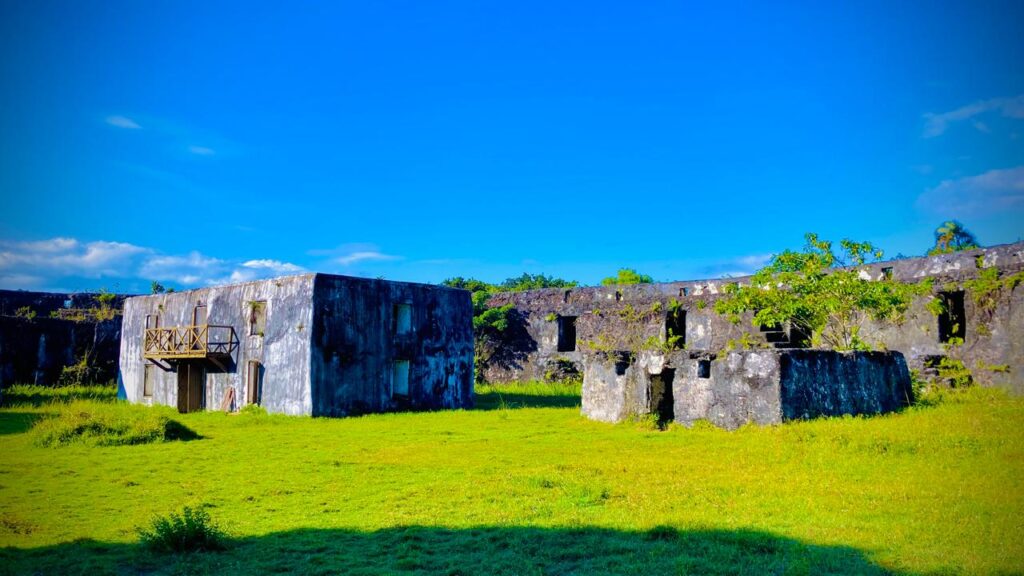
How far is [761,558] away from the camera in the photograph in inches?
246

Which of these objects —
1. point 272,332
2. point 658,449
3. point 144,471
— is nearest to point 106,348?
point 272,332

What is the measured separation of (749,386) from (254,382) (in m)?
15.4

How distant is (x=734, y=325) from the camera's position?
24859mm

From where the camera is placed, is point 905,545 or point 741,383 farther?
point 741,383

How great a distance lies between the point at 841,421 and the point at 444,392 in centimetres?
1383

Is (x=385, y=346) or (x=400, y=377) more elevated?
(x=385, y=346)

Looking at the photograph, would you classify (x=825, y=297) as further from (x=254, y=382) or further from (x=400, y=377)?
(x=254, y=382)

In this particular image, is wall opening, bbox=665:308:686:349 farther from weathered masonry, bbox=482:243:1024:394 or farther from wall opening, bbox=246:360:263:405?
wall opening, bbox=246:360:263:405

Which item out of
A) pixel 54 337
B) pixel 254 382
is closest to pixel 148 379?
pixel 54 337

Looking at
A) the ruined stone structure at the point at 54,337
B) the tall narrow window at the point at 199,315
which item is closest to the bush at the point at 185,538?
the tall narrow window at the point at 199,315

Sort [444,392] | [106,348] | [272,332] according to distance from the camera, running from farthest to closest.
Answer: [106,348]
[444,392]
[272,332]

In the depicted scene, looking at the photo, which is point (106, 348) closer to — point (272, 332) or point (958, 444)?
point (272, 332)

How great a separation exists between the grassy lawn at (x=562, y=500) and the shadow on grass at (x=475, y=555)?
3cm

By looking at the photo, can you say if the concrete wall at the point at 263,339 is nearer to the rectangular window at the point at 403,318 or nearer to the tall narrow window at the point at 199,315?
the tall narrow window at the point at 199,315
